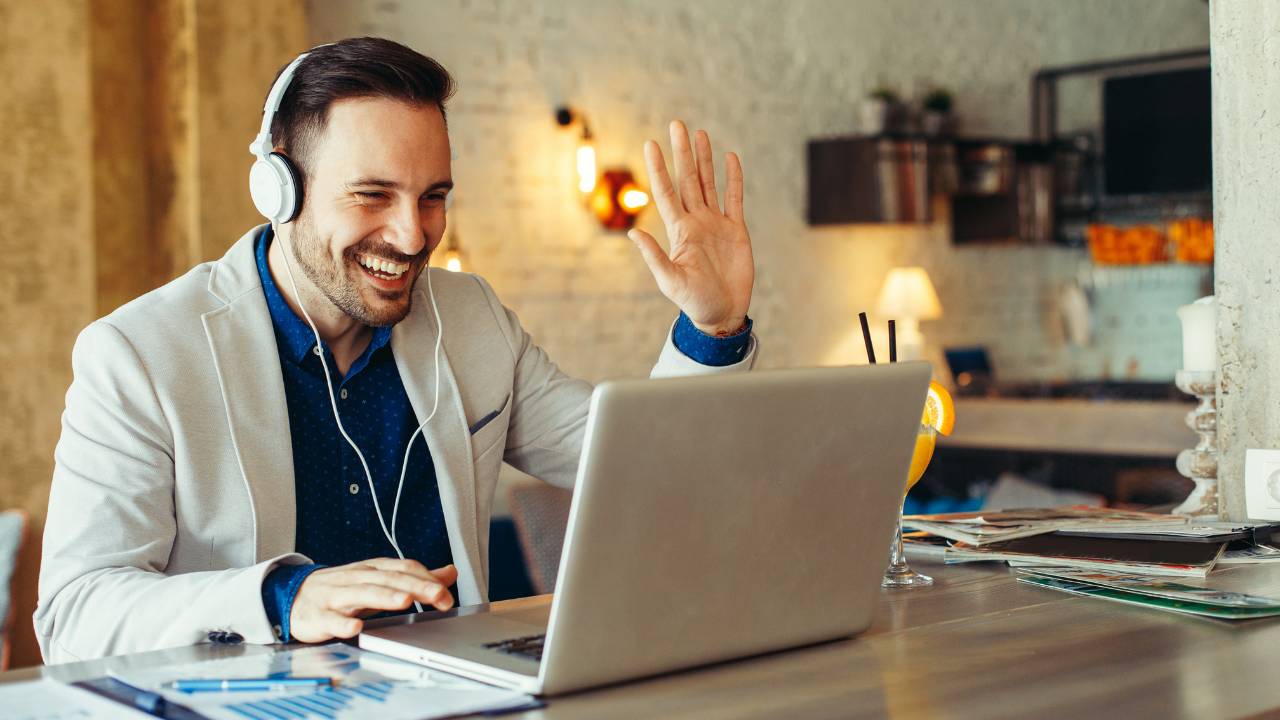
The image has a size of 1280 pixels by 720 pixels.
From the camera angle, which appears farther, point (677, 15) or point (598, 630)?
point (677, 15)

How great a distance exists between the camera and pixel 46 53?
4465 millimetres

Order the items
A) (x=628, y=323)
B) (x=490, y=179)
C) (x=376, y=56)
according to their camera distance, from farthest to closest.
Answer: (x=628, y=323) < (x=490, y=179) < (x=376, y=56)

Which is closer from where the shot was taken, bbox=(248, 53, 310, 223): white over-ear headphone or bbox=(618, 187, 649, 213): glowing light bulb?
bbox=(248, 53, 310, 223): white over-ear headphone

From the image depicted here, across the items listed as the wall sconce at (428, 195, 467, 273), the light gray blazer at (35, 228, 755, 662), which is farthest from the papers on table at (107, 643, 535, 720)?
the wall sconce at (428, 195, 467, 273)

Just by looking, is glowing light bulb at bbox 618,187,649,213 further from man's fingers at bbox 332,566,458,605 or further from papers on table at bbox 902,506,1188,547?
man's fingers at bbox 332,566,458,605

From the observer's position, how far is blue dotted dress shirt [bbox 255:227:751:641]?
210 cm

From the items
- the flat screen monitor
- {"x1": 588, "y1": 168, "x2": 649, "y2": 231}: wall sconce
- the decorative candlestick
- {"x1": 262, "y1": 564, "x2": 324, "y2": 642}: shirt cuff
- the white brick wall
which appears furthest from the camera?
the flat screen monitor

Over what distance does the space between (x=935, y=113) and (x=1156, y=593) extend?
6.34 m

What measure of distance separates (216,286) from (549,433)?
24.5 inches

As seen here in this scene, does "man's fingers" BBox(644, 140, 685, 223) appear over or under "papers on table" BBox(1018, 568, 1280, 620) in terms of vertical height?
over

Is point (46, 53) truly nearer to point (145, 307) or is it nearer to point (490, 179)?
point (490, 179)

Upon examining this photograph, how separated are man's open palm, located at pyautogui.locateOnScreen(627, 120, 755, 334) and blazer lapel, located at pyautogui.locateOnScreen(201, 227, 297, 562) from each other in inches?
21.7

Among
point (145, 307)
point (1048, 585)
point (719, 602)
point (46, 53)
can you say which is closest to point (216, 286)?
point (145, 307)

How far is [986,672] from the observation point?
136 cm
